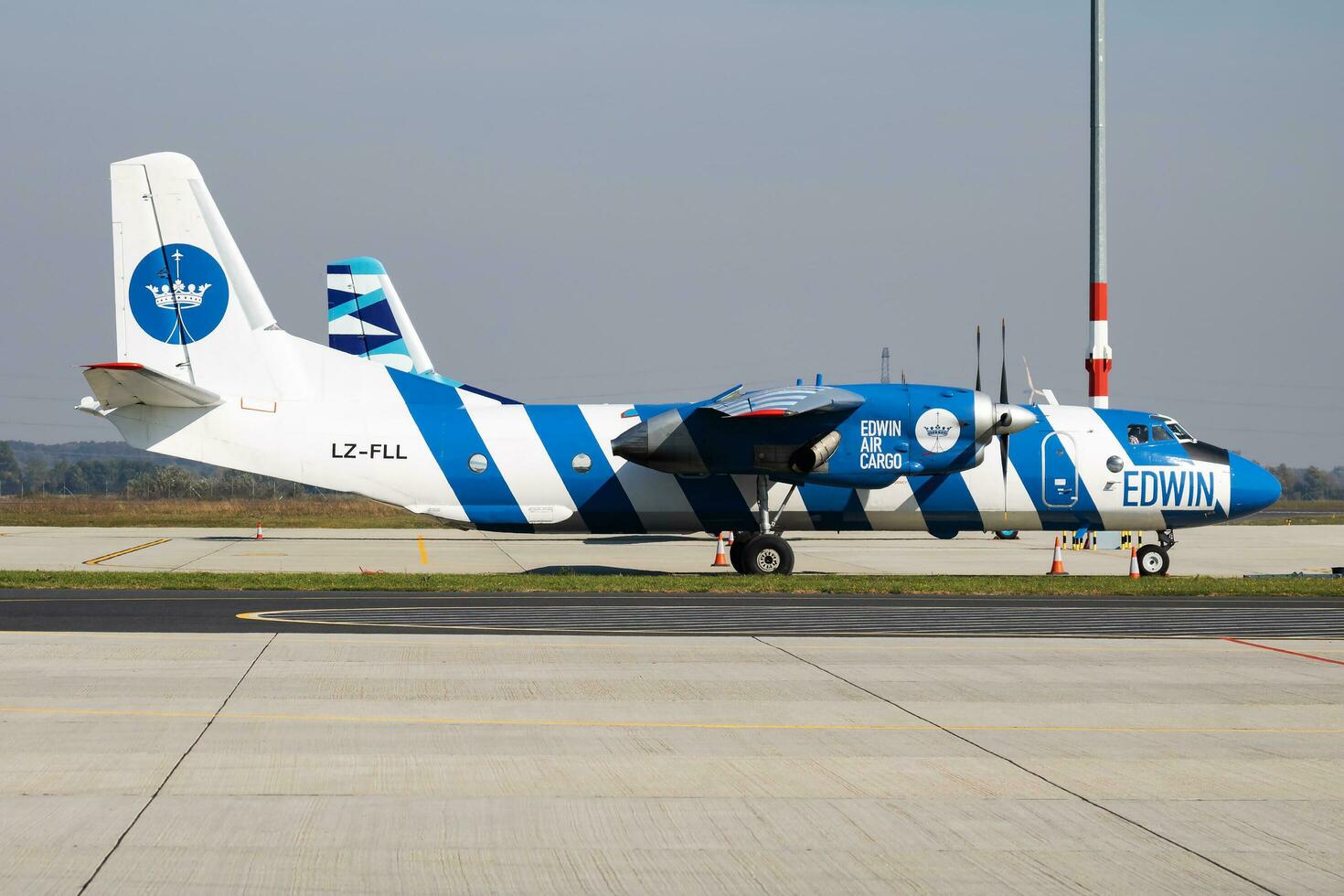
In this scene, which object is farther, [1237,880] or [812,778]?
[812,778]

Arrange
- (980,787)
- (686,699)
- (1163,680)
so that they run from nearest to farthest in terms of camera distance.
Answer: (980,787)
(686,699)
(1163,680)

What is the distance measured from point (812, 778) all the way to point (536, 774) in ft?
6.16

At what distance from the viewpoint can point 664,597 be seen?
21.1 metres

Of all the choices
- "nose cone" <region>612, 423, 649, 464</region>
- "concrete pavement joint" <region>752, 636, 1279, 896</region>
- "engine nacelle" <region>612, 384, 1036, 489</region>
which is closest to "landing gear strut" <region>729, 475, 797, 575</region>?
"engine nacelle" <region>612, 384, 1036, 489</region>

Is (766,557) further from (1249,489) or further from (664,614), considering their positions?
(1249,489)

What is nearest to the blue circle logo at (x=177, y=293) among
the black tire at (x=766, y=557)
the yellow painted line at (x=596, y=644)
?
the black tire at (x=766, y=557)

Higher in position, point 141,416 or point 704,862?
point 141,416

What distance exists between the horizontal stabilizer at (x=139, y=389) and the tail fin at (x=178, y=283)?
2.51ft

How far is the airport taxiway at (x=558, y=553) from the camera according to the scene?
96.1 feet

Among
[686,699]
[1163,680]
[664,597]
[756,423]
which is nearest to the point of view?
[686,699]

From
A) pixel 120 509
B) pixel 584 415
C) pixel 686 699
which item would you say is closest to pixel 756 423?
pixel 584 415

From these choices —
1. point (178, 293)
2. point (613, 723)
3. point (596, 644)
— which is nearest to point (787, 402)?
point (596, 644)

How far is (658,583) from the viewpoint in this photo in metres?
23.5

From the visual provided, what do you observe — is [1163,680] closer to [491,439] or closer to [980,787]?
[980,787]
